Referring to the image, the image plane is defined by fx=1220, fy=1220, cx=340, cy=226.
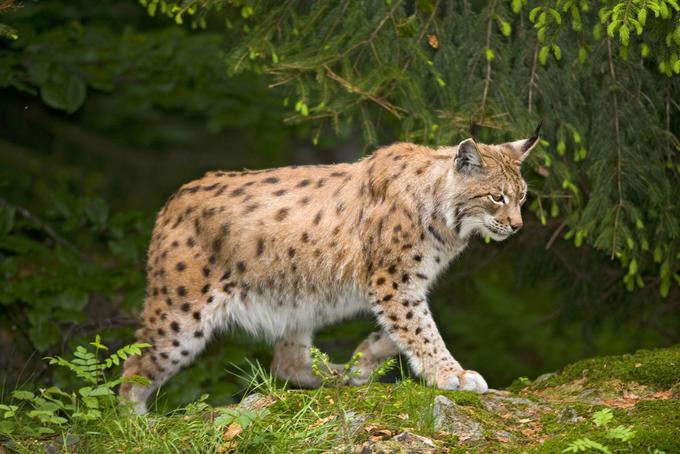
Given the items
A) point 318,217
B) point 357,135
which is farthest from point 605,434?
point 357,135

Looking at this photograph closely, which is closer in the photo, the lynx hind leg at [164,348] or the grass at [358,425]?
the grass at [358,425]

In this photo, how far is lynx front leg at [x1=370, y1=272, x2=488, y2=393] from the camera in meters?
6.25

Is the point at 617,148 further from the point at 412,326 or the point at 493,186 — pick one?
the point at 412,326

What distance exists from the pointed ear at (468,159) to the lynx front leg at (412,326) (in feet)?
2.11

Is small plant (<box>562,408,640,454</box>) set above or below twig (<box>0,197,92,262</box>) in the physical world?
above

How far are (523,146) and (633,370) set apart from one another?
1.27m

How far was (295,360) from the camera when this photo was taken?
23.7 feet

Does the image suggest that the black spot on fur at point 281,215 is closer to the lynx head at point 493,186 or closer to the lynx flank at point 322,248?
the lynx flank at point 322,248

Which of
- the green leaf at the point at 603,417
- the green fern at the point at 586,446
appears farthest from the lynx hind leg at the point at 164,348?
the green fern at the point at 586,446

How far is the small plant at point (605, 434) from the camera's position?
15.7ft

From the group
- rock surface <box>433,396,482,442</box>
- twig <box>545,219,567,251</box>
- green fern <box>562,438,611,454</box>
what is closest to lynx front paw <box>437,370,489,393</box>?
rock surface <box>433,396,482,442</box>

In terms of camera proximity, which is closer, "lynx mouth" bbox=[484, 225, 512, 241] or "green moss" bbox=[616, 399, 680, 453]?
"green moss" bbox=[616, 399, 680, 453]

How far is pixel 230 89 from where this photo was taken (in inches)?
378

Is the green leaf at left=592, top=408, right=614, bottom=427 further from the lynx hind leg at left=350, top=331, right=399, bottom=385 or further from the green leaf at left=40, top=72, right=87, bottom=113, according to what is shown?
the green leaf at left=40, top=72, right=87, bottom=113
